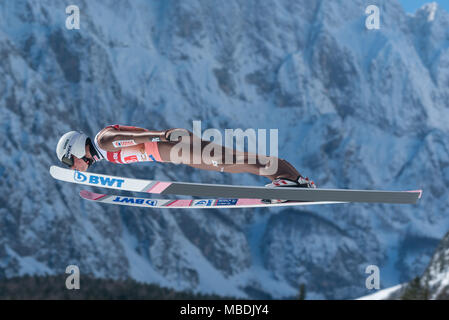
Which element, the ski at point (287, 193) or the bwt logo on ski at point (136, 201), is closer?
the ski at point (287, 193)

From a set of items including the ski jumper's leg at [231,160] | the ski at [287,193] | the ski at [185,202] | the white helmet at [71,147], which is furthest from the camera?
the ski at [185,202]

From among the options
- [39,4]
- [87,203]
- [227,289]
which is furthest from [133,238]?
[39,4]

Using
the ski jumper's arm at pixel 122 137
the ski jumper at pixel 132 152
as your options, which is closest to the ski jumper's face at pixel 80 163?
the ski jumper at pixel 132 152

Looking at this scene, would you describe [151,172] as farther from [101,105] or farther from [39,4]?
[39,4]

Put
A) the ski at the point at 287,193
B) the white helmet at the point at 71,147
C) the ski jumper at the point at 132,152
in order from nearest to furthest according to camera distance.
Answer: the ski at the point at 287,193
the ski jumper at the point at 132,152
the white helmet at the point at 71,147

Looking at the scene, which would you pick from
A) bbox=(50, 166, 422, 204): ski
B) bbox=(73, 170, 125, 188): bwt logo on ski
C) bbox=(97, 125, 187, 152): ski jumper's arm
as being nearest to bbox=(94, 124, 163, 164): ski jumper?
bbox=(97, 125, 187, 152): ski jumper's arm

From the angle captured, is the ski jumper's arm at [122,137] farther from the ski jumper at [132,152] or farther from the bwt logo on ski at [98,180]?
the bwt logo on ski at [98,180]
